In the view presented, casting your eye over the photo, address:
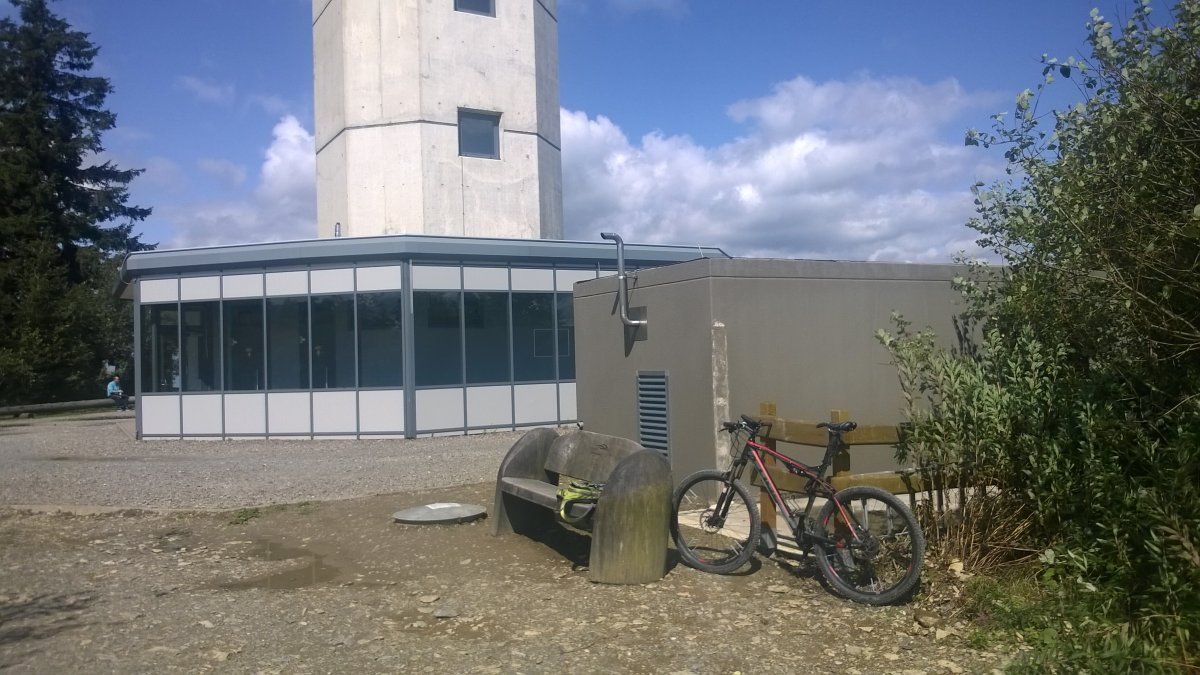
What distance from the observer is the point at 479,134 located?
914 inches

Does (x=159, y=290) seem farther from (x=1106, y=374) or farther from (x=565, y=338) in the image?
(x=1106, y=374)

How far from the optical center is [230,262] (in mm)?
18359

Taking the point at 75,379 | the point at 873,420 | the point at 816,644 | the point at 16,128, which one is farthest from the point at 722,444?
the point at 16,128

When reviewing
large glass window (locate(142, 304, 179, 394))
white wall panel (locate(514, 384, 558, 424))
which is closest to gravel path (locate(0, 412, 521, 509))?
white wall panel (locate(514, 384, 558, 424))

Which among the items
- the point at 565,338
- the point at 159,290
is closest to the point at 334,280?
the point at 159,290

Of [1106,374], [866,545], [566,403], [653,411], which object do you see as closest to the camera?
[1106,374]

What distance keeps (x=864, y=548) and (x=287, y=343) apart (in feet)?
50.2

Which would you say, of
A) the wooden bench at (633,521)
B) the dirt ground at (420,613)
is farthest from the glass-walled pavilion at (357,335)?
the wooden bench at (633,521)

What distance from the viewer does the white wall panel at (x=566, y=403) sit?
64.9 feet

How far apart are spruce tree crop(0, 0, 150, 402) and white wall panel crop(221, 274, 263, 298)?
18128mm

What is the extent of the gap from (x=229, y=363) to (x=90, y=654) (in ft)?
48.5

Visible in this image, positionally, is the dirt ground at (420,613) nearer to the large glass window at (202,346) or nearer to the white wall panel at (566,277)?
the large glass window at (202,346)

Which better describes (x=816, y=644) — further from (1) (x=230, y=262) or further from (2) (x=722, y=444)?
(1) (x=230, y=262)

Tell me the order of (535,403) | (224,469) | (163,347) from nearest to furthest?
(224,469), (163,347), (535,403)
